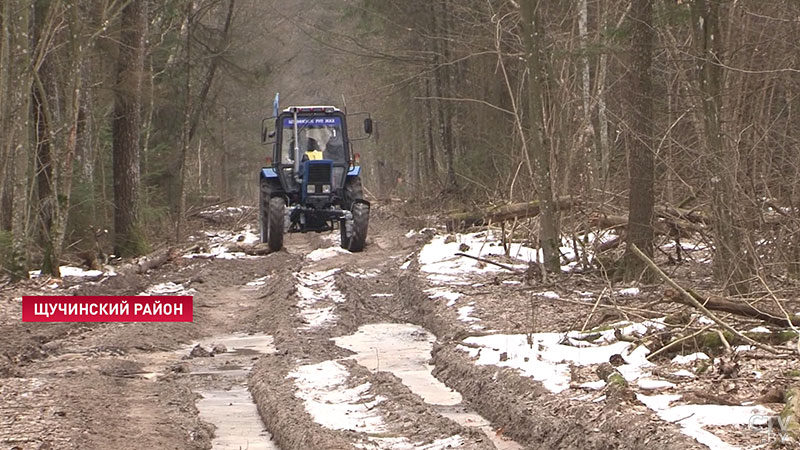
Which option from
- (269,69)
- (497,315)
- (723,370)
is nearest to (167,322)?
(497,315)

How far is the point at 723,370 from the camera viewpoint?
25.5 ft

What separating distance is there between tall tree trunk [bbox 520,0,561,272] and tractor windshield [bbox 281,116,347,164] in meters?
8.75

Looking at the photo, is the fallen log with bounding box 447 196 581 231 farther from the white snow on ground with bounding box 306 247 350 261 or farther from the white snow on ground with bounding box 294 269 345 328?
the white snow on ground with bounding box 306 247 350 261

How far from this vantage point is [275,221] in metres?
21.7

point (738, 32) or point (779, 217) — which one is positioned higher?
point (738, 32)

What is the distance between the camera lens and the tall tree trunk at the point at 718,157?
441 inches

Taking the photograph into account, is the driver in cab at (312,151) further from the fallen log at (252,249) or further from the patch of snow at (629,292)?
the patch of snow at (629,292)

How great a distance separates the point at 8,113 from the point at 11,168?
419 centimetres

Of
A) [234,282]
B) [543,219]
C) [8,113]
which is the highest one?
[8,113]

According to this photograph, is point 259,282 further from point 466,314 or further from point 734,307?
point 734,307

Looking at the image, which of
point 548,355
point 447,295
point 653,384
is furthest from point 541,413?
point 447,295

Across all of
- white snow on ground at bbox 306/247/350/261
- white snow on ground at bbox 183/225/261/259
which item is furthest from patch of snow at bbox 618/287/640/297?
white snow on ground at bbox 183/225/261/259

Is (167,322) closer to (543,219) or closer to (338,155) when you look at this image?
(543,219)

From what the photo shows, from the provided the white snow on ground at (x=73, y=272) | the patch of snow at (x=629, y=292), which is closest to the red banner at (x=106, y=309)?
the white snow on ground at (x=73, y=272)
